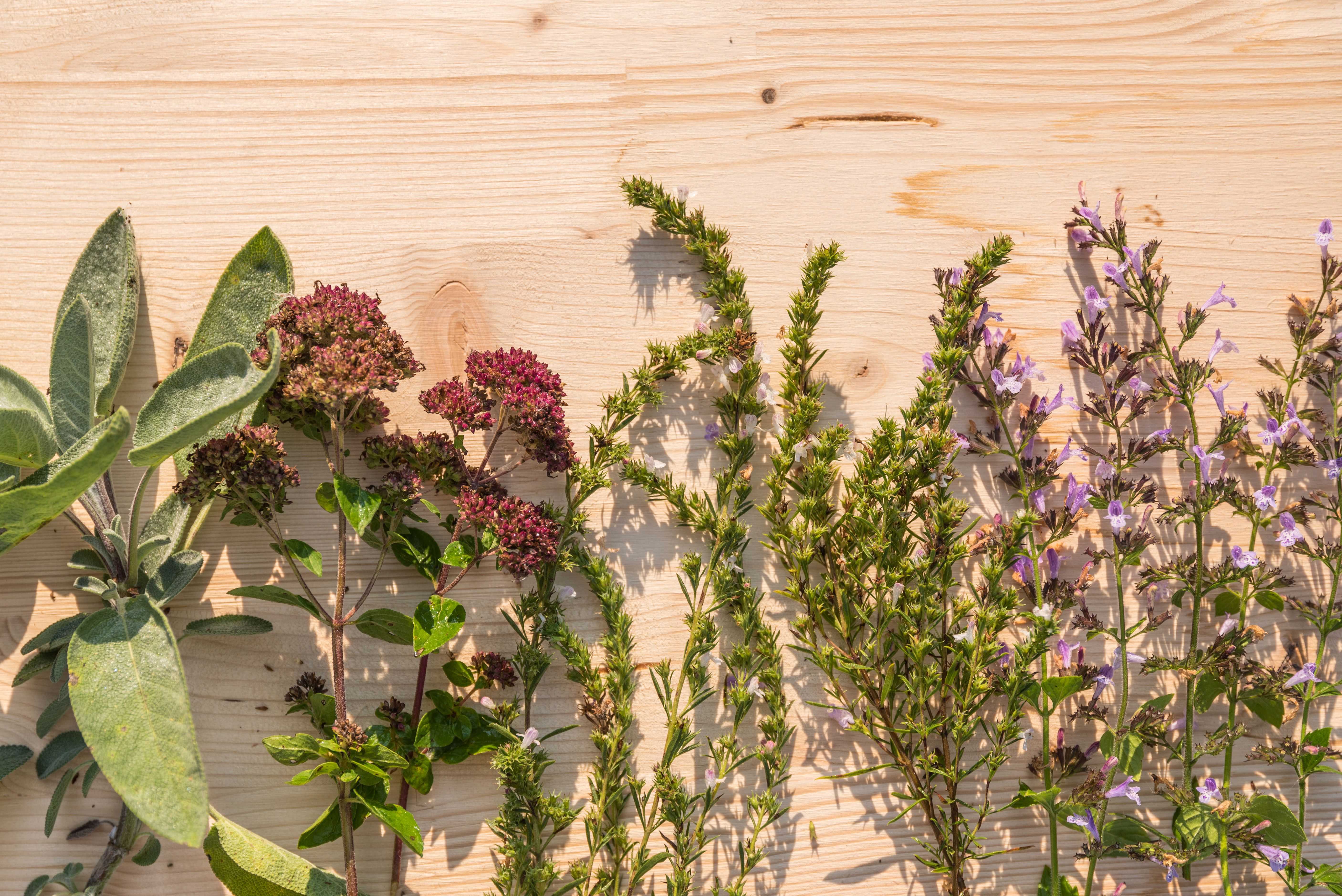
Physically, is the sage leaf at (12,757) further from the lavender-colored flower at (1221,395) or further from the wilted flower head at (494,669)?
the lavender-colored flower at (1221,395)

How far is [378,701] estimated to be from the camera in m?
1.36

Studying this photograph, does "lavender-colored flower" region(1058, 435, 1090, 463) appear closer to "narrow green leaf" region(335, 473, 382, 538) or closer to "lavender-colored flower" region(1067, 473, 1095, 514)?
"lavender-colored flower" region(1067, 473, 1095, 514)

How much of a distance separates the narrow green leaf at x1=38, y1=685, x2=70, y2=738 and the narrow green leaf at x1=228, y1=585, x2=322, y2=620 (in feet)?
0.97

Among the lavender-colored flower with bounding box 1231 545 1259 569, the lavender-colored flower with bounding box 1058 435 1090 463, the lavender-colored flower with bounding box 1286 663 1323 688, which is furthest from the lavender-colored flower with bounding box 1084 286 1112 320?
the lavender-colored flower with bounding box 1286 663 1323 688

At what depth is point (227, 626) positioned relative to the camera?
1.28 meters

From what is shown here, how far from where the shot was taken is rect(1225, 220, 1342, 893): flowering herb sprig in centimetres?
137

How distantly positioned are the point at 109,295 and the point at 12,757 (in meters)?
0.70

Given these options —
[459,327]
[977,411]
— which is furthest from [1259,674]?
[459,327]

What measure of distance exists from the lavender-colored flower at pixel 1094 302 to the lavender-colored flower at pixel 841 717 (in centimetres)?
78

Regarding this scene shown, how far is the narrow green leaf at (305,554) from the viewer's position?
1206mm

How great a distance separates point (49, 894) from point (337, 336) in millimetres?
962

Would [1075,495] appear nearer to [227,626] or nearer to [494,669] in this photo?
[494,669]

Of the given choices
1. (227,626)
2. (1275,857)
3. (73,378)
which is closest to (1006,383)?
(1275,857)

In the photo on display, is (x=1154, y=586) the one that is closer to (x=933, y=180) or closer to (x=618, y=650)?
(x=933, y=180)
